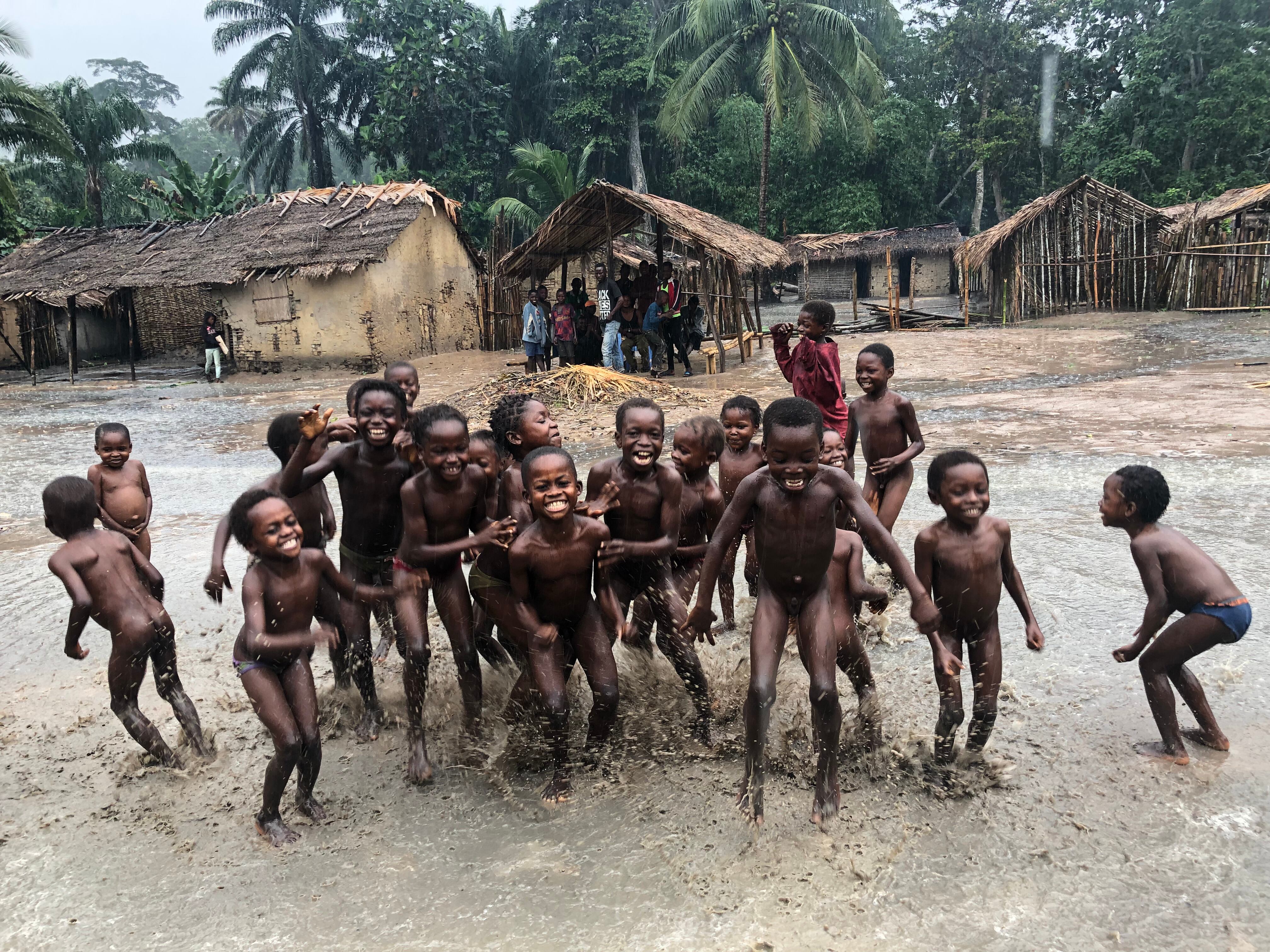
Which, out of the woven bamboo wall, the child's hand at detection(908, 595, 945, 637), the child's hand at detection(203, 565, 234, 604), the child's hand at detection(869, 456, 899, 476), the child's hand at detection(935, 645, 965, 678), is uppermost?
the woven bamboo wall

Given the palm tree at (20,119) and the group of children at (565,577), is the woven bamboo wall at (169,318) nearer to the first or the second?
the palm tree at (20,119)

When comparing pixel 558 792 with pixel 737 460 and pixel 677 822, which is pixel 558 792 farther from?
pixel 737 460

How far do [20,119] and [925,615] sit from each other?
2617cm

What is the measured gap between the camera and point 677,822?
3.18 metres

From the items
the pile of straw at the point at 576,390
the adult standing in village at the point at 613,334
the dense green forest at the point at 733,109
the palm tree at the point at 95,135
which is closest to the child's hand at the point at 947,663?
the pile of straw at the point at 576,390

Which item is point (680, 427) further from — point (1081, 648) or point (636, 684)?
point (1081, 648)

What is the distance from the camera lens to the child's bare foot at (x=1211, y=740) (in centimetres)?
335

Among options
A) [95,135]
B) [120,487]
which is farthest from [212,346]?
[120,487]

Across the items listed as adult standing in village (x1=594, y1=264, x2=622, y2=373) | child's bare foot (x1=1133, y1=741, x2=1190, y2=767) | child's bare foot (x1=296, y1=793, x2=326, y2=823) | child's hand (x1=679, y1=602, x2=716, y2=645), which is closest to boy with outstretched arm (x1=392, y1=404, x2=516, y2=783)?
child's bare foot (x1=296, y1=793, x2=326, y2=823)

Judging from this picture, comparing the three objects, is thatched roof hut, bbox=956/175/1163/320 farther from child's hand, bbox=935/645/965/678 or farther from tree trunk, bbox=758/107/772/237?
child's hand, bbox=935/645/965/678

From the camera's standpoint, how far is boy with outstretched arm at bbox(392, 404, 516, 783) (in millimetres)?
3570

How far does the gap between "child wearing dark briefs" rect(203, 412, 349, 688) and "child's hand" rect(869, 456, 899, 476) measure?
9.21 ft

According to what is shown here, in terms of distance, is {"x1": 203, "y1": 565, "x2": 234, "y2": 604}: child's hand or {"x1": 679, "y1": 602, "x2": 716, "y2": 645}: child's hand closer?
{"x1": 679, "y1": 602, "x2": 716, "y2": 645}: child's hand

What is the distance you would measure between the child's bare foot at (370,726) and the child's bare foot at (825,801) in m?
1.86
